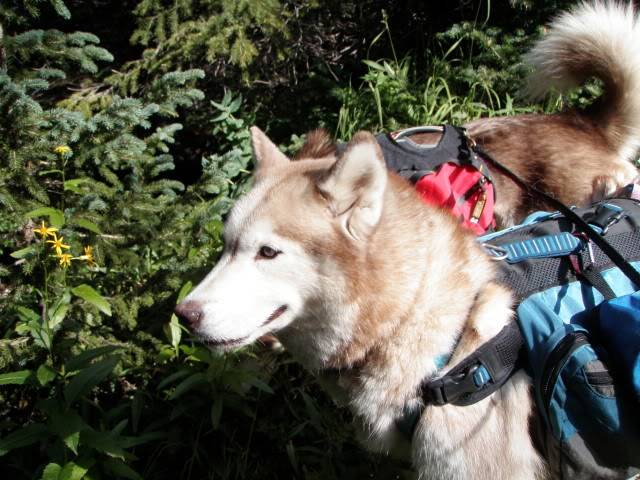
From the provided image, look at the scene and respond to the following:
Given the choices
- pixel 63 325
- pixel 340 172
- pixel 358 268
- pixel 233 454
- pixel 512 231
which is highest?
pixel 340 172

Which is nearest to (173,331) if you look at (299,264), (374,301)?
(299,264)

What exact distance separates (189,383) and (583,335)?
4.92 feet

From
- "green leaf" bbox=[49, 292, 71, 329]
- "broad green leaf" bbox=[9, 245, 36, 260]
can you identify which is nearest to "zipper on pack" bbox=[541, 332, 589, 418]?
"green leaf" bbox=[49, 292, 71, 329]

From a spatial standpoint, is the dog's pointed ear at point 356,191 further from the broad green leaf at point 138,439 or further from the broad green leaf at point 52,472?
the broad green leaf at point 52,472

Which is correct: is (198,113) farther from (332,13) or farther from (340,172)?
(340,172)

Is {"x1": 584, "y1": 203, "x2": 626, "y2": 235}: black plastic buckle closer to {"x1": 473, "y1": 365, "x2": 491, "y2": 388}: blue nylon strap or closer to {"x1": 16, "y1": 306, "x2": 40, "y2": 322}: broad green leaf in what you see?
{"x1": 473, "y1": 365, "x2": 491, "y2": 388}: blue nylon strap

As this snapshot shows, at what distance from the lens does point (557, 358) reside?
5.30ft

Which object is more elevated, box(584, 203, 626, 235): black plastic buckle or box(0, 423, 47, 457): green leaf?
box(584, 203, 626, 235): black plastic buckle

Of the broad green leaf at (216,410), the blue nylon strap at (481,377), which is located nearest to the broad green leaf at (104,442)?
the broad green leaf at (216,410)

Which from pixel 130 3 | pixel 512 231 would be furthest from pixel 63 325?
pixel 130 3

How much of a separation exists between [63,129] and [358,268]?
1.63m

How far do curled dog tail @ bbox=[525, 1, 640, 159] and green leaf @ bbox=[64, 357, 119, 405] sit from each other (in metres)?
2.52

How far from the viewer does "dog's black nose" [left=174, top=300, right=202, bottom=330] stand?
178cm

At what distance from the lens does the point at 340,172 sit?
1.79m
